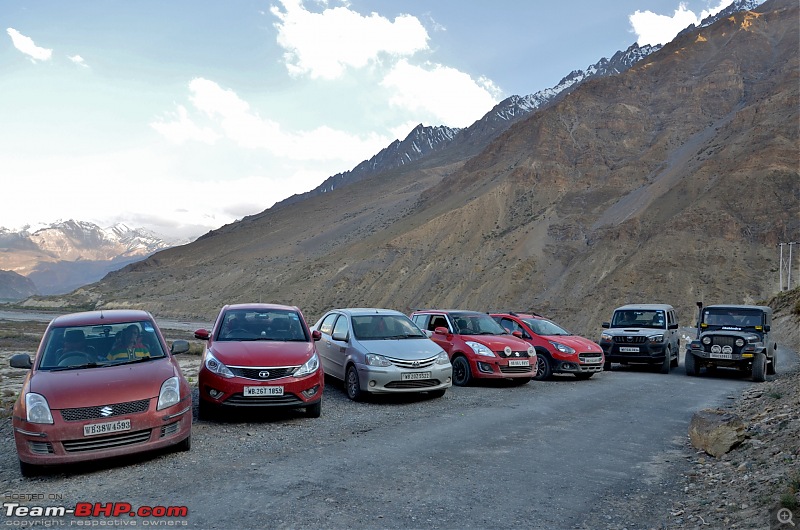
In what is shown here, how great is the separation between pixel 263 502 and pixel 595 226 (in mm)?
49928

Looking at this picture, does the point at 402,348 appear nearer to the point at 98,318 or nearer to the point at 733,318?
the point at 98,318

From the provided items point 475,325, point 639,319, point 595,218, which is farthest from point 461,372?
point 595,218

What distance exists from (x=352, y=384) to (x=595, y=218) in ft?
152

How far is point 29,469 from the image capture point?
602 centimetres

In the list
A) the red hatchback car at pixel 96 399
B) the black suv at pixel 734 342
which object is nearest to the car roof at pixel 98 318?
the red hatchback car at pixel 96 399

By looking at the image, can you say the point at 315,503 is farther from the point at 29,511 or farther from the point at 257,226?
the point at 257,226

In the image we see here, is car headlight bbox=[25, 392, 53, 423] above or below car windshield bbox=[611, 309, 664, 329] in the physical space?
below

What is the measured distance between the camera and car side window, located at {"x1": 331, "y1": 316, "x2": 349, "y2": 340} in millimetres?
10988

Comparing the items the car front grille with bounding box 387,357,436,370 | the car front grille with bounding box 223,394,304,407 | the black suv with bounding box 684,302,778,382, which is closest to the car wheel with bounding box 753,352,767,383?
the black suv with bounding box 684,302,778,382

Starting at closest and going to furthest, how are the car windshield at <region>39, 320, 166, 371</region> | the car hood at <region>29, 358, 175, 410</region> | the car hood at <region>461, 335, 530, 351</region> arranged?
the car hood at <region>29, 358, 175, 410</region> < the car windshield at <region>39, 320, 166, 371</region> < the car hood at <region>461, 335, 530, 351</region>

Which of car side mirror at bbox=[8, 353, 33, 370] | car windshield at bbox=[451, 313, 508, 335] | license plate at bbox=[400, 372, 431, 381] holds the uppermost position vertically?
car windshield at bbox=[451, 313, 508, 335]

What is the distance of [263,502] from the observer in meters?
5.12

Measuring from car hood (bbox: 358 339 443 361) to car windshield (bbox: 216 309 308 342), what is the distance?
1.37 m

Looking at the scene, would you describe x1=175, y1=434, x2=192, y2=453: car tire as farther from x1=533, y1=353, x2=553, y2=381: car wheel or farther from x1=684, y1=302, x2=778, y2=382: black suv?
x1=684, y1=302, x2=778, y2=382: black suv
